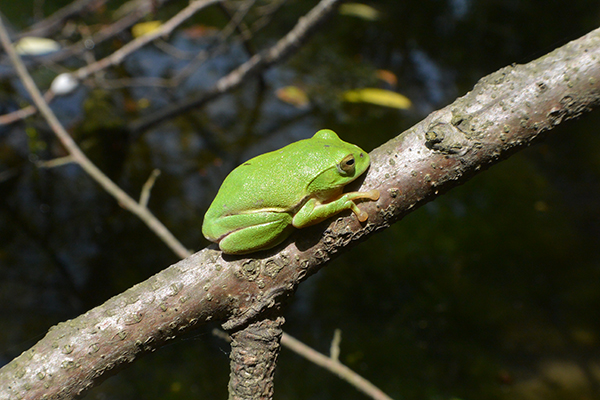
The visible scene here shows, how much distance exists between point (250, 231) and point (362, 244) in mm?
2993

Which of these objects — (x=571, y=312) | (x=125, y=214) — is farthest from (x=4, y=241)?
(x=571, y=312)

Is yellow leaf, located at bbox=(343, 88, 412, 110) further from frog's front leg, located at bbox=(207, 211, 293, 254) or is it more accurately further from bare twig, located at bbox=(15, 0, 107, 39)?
frog's front leg, located at bbox=(207, 211, 293, 254)

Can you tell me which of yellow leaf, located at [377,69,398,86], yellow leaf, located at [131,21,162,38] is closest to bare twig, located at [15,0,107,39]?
yellow leaf, located at [131,21,162,38]

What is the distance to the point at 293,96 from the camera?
5.70 meters

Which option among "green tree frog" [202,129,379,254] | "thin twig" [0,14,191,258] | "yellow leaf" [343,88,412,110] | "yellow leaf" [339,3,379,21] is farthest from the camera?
"yellow leaf" [339,3,379,21]

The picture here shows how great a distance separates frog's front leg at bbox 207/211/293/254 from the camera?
54.0 inches

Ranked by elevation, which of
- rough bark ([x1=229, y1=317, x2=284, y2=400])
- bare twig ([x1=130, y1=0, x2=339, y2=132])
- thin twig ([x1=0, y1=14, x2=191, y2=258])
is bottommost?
rough bark ([x1=229, y1=317, x2=284, y2=400])

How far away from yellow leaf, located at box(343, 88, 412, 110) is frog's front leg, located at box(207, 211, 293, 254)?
4309 mm

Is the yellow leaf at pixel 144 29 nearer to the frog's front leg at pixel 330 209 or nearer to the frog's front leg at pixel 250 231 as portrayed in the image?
the frog's front leg at pixel 250 231

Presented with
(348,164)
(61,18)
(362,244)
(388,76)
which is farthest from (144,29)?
(348,164)

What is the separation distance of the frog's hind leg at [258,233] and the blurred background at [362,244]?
0.54 meters

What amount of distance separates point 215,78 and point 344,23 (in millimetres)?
2704

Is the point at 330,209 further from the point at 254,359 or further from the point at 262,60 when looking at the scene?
the point at 262,60

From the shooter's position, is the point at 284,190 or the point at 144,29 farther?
the point at 144,29
